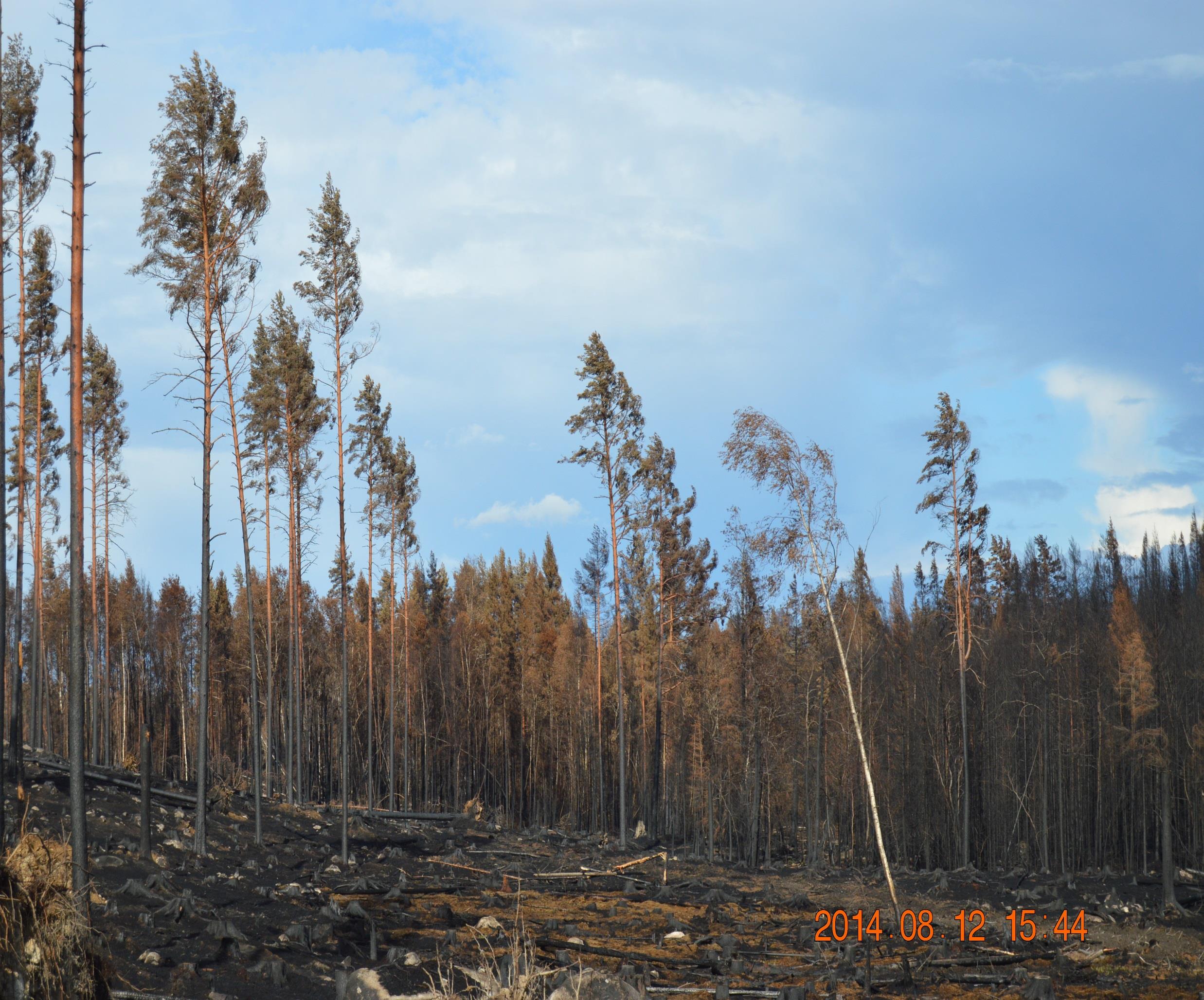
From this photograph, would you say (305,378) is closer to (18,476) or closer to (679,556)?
(18,476)

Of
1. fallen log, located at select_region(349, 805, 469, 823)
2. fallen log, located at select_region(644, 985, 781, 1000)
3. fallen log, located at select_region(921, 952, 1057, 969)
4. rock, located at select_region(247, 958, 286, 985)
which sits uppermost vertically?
rock, located at select_region(247, 958, 286, 985)

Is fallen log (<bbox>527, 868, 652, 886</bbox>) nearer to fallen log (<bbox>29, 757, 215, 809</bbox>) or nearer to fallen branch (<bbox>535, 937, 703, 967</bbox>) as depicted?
fallen branch (<bbox>535, 937, 703, 967</bbox>)

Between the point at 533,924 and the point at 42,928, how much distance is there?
10.7m

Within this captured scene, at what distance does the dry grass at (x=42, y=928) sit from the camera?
7672 millimetres

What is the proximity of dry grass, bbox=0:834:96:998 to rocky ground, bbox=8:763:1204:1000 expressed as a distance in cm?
59

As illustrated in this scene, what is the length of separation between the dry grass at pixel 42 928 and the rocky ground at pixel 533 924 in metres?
0.59

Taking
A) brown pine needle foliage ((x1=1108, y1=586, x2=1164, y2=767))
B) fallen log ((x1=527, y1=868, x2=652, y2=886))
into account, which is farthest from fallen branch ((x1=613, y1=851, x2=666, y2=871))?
brown pine needle foliage ((x1=1108, y1=586, x2=1164, y2=767))

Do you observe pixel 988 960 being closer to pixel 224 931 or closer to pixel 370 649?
pixel 224 931

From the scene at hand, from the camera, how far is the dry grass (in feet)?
25.2

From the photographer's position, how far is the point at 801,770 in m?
46.5

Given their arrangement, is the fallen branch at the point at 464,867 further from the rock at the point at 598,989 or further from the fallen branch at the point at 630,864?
the rock at the point at 598,989

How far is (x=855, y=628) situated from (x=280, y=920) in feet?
75.5

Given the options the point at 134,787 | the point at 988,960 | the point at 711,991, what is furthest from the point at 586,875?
the point at 134,787

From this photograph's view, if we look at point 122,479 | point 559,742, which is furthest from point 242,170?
point 559,742
